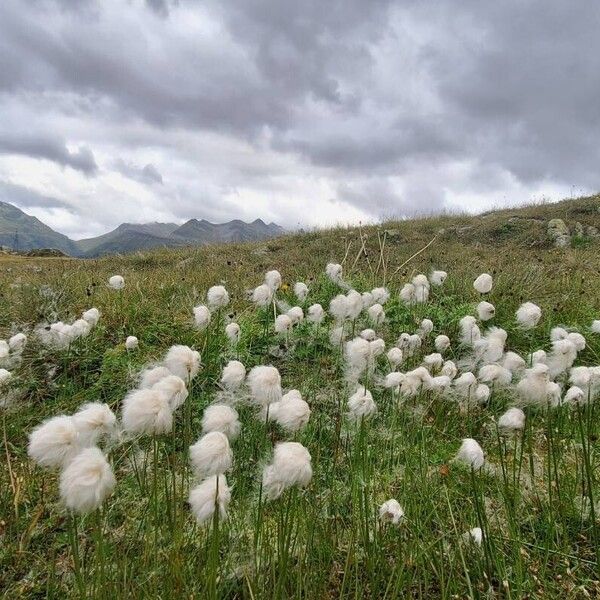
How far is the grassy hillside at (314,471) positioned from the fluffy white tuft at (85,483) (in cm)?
14

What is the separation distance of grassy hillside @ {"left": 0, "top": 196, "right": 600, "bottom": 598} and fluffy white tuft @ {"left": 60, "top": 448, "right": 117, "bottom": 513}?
→ 14 centimetres

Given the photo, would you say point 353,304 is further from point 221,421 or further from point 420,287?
point 221,421

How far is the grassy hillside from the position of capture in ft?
7.31

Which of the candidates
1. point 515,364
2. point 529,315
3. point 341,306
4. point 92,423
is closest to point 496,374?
point 515,364

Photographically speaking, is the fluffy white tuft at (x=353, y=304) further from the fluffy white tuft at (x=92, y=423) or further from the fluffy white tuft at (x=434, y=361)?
the fluffy white tuft at (x=92, y=423)

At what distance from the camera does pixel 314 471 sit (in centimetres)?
289

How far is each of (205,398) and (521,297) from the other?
4700mm

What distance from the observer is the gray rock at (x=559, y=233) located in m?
13.7

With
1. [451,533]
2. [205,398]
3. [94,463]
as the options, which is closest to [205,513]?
[94,463]

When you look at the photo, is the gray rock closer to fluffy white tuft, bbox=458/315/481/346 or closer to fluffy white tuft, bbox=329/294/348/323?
fluffy white tuft, bbox=458/315/481/346

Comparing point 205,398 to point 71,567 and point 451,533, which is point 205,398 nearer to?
point 71,567

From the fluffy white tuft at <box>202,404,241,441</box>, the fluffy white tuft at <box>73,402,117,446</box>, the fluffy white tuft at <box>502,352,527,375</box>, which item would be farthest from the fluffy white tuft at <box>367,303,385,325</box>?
the fluffy white tuft at <box>73,402,117,446</box>

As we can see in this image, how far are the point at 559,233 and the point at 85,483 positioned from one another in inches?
606

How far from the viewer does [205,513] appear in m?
1.97
